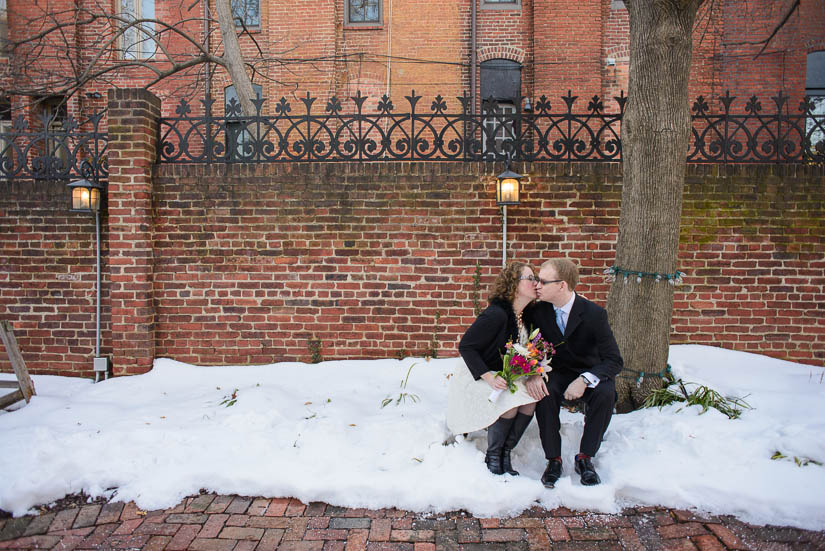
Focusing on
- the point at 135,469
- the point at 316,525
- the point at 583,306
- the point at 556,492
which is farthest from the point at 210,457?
the point at 583,306

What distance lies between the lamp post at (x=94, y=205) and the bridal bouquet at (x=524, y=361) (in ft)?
14.9

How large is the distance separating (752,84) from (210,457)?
14665 mm

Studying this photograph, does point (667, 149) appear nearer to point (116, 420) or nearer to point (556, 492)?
point (556, 492)

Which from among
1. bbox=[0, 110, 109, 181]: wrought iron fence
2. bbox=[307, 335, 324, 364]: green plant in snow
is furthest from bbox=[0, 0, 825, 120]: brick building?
bbox=[307, 335, 324, 364]: green plant in snow

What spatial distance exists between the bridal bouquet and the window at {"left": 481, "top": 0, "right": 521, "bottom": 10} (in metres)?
12.0

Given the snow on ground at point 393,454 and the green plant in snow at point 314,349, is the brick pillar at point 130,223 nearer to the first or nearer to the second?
the snow on ground at point 393,454

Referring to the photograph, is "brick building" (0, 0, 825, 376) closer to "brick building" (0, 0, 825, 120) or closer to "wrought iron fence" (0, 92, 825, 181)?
"wrought iron fence" (0, 92, 825, 181)

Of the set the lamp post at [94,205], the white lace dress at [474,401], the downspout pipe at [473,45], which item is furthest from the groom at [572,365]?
the downspout pipe at [473,45]

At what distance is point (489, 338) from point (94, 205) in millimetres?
4611

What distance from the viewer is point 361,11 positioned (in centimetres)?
1321

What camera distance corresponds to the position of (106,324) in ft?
18.4

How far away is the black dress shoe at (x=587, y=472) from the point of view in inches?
123

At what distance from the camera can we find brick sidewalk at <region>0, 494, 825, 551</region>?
A: 272 centimetres

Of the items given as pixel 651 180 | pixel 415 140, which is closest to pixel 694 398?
pixel 651 180
